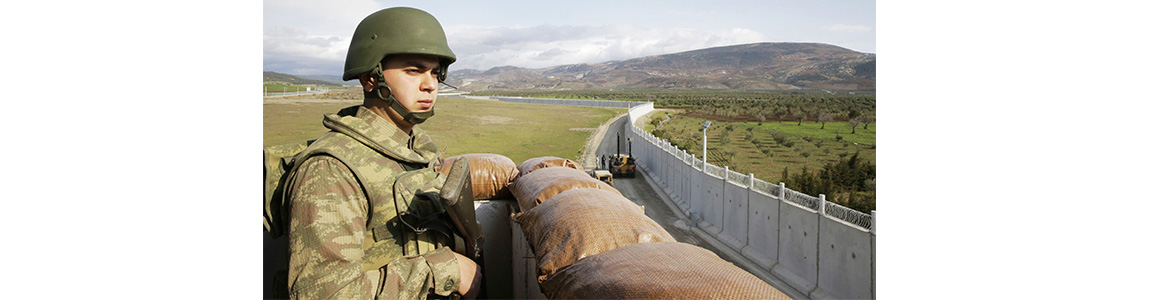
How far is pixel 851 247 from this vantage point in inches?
279

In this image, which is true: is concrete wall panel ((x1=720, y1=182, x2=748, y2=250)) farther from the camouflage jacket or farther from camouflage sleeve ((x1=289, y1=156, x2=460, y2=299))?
camouflage sleeve ((x1=289, y1=156, x2=460, y2=299))

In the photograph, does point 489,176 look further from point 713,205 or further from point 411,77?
point 713,205

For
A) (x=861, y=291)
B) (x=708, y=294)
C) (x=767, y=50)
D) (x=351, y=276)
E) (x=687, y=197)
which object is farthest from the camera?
(x=767, y=50)

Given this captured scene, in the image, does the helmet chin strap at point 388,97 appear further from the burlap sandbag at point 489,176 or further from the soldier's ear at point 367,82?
the burlap sandbag at point 489,176

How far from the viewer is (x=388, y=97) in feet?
5.68

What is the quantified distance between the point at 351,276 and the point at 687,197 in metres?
13.8

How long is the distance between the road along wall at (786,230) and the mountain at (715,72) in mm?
30169

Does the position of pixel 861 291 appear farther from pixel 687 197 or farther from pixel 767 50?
pixel 767 50

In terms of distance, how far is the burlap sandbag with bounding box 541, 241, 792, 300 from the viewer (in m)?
1.90

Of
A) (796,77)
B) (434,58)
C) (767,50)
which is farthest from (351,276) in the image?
(767,50)

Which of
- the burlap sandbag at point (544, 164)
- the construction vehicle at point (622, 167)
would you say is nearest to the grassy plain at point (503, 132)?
the construction vehicle at point (622, 167)

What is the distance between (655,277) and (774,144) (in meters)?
28.7

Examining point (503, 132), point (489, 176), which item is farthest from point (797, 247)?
point (503, 132)

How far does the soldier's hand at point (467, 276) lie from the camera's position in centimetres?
186
